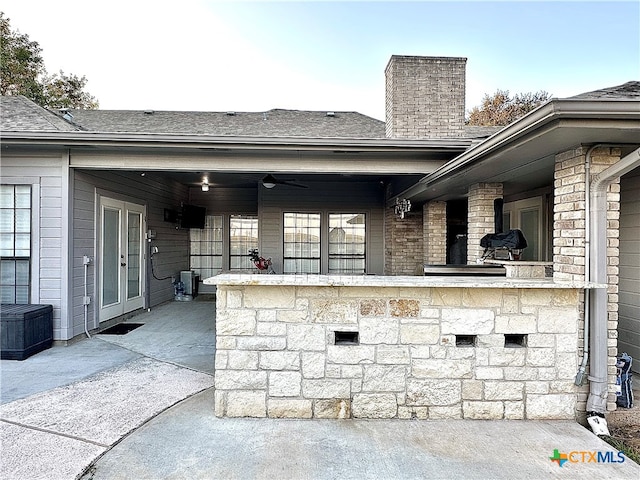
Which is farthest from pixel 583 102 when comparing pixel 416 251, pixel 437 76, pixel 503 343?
pixel 416 251

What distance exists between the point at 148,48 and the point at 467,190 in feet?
34.4

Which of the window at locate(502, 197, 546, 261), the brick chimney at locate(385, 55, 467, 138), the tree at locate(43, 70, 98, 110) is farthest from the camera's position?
the tree at locate(43, 70, 98, 110)

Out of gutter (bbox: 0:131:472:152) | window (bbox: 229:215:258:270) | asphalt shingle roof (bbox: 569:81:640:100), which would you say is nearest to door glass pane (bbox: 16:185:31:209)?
gutter (bbox: 0:131:472:152)

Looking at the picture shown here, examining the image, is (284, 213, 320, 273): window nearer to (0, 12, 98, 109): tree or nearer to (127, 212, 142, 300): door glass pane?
(127, 212, 142, 300): door glass pane

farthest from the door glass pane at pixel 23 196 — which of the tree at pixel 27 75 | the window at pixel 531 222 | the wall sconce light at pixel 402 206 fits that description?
the tree at pixel 27 75

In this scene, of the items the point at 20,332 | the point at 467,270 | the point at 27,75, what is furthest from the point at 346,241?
the point at 27,75

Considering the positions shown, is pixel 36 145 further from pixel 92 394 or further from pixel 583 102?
pixel 583 102

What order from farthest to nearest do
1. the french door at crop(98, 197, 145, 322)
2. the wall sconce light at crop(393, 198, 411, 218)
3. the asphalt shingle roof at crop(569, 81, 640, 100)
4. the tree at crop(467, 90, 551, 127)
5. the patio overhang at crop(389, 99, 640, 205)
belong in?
the tree at crop(467, 90, 551, 127) < the wall sconce light at crop(393, 198, 411, 218) < the french door at crop(98, 197, 145, 322) < the asphalt shingle roof at crop(569, 81, 640, 100) < the patio overhang at crop(389, 99, 640, 205)

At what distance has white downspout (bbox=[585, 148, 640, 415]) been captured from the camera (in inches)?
108

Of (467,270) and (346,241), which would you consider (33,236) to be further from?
(346,241)

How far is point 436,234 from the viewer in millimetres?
6191

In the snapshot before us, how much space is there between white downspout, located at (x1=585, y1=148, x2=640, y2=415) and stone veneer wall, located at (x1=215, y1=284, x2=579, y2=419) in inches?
5.8

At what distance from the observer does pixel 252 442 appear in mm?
2494

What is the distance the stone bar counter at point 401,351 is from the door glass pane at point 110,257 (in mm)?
3867
